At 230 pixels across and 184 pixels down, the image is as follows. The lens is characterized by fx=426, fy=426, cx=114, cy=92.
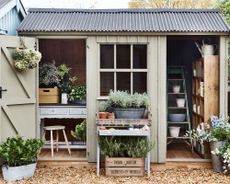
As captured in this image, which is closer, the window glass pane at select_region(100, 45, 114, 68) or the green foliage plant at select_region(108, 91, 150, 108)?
the green foliage plant at select_region(108, 91, 150, 108)

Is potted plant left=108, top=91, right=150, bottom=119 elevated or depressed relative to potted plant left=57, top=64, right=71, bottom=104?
depressed

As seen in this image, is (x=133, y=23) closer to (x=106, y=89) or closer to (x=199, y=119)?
(x=106, y=89)

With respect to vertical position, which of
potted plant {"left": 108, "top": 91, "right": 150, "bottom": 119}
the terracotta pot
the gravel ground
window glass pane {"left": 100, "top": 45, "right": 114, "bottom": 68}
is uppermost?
window glass pane {"left": 100, "top": 45, "right": 114, "bottom": 68}

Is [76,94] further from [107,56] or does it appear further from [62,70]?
[107,56]

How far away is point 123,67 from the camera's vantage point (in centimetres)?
686

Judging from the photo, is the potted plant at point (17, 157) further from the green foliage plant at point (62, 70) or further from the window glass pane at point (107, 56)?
the green foliage plant at point (62, 70)

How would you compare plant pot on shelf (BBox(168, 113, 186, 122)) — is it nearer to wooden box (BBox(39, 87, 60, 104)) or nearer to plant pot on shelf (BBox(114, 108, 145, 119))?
plant pot on shelf (BBox(114, 108, 145, 119))

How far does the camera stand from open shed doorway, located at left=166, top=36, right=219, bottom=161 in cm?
743

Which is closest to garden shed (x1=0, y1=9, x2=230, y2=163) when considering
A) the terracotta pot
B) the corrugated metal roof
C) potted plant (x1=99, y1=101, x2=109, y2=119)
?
the corrugated metal roof

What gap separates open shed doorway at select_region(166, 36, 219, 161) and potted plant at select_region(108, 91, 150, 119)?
1132 mm

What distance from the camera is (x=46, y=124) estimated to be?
→ 8.45 metres

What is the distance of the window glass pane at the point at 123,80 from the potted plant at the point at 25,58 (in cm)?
134

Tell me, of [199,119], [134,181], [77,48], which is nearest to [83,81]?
[77,48]

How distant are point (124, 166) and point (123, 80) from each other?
4.61 feet
